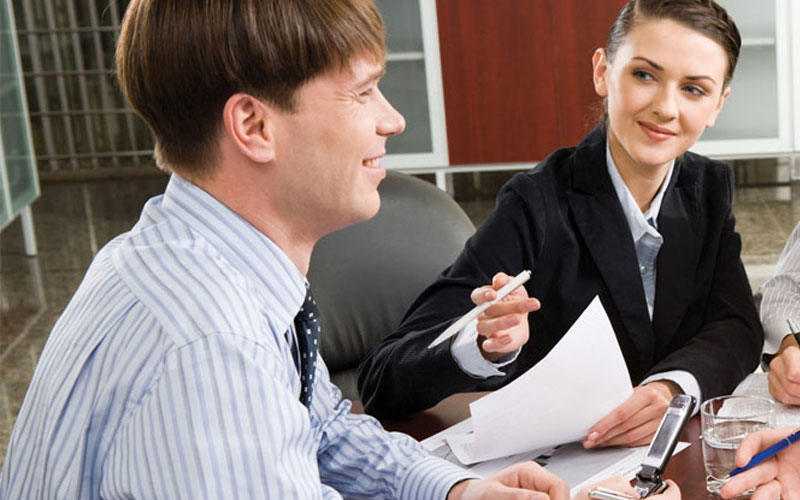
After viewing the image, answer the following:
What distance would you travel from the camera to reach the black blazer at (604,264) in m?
1.74

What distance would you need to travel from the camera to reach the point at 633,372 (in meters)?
1.83

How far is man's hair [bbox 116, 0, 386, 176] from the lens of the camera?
3.48 feet

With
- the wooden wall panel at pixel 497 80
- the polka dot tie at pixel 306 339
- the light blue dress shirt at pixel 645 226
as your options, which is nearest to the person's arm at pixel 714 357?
the light blue dress shirt at pixel 645 226

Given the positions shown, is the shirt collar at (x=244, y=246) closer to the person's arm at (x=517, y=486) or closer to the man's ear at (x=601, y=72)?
the person's arm at (x=517, y=486)

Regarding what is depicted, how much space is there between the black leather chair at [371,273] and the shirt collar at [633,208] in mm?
417

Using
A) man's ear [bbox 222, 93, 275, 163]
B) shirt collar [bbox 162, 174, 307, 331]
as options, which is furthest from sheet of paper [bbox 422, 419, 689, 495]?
man's ear [bbox 222, 93, 275, 163]

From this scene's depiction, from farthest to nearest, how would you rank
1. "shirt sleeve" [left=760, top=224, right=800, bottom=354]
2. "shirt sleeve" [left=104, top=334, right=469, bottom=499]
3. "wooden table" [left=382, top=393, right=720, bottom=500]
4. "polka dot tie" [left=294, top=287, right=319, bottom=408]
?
"shirt sleeve" [left=760, top=224, right=800, bottom=354], "wooden table" [left=382, top=393, right=720, bottom=500], "polka dot tie" [left=294, top=287, right=319, bottom=408], "shirt sleeve" [left=104, top=334, right=469, bottom=499]

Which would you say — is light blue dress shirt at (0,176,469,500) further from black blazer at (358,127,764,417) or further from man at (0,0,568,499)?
black blazer at (358,127,764,417)

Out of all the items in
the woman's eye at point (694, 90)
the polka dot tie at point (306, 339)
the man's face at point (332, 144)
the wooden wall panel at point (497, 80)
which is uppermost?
the man's face at point (332, 144)

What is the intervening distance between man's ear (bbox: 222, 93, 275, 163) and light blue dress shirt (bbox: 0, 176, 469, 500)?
0.22 ft

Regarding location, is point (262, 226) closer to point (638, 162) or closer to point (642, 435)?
point (642, 435)

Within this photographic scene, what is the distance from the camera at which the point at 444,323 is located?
1.65 m

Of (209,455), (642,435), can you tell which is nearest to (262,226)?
(209,455)

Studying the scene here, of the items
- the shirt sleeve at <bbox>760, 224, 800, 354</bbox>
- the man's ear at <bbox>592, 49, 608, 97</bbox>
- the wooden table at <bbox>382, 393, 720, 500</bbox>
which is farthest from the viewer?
the man's ear at <bbox>592, 49, 608, 97</bbox>
